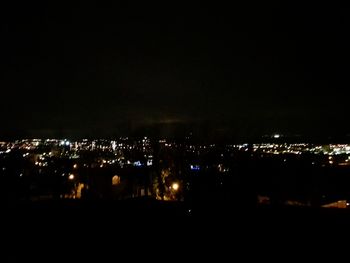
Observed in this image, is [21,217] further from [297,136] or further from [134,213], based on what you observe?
[297,136]

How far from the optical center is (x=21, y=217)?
6.86 m

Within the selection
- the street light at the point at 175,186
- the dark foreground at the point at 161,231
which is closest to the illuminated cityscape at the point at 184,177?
the street light at the point at 175,186

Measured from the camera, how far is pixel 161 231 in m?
6.25

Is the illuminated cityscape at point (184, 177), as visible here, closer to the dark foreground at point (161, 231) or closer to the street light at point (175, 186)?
the street light at point (175, 186)

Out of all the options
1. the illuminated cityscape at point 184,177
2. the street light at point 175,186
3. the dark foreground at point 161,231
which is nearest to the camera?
the dark foreground at point 161,231

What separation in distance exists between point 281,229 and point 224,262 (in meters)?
1.17

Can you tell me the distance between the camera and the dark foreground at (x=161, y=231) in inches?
217

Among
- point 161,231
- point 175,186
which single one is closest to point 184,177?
point 175,186

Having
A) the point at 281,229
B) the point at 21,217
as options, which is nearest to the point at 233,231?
the point at 281,229

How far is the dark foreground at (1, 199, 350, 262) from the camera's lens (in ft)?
18.1

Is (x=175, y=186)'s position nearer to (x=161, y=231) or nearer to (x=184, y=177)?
(x=184, y=177)

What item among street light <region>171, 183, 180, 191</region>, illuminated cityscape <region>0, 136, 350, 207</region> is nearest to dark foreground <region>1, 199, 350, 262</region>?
illuminated cityscape <region>0, 136, 350, 207</region>

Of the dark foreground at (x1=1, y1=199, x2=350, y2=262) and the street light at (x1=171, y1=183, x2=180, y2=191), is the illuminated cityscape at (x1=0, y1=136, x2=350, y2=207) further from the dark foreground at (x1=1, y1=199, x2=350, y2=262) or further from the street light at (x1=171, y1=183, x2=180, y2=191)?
the dark foreground at (x1=1, y1=199, x2=350, y2=262)

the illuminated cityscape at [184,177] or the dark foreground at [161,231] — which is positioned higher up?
the illuminated cityscape at [184,177]
